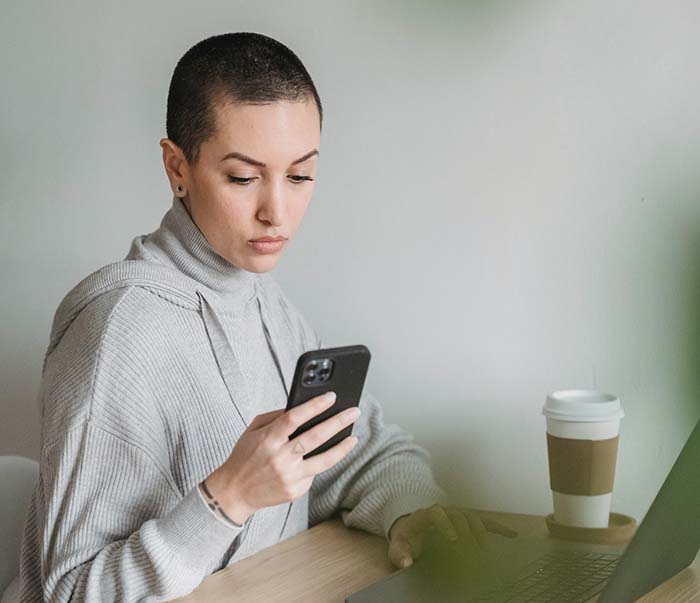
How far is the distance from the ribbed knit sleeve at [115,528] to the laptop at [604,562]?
0.18m

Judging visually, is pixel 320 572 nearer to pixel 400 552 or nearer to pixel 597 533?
pixel 400 552

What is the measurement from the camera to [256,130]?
109 cm

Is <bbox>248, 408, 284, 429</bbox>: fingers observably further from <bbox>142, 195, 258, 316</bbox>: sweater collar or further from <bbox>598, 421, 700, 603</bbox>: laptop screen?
<bbox>598, 421, 700, 603</bbox>: laptop screen

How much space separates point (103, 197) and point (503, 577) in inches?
55.2

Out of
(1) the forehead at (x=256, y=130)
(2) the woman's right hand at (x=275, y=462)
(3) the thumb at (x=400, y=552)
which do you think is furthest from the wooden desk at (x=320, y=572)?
(1) the forehead at (x=256, y=130)

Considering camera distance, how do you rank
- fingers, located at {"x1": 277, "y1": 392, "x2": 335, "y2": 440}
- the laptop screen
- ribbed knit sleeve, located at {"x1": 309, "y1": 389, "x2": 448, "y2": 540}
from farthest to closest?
ribbed knit sleeve, located at {"x1": 309, "y1": 389, "x2": 448, "y2": 540}
fingers, located at {"x1": 277, "y1": 392, "x2": 335, "y2": 440}
the laptop screen

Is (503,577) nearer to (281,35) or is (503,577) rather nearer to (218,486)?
(218,486)

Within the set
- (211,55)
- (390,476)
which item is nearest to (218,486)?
(390,476)

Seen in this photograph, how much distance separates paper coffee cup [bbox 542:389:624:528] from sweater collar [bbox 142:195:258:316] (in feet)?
1.41

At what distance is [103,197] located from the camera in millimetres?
1676

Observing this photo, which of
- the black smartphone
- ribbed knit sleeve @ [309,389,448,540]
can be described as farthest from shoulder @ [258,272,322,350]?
the black smartphone

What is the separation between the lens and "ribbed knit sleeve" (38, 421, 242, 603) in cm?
97

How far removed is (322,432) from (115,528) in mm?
260

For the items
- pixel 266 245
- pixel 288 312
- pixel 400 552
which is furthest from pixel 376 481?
pixel 266 245
